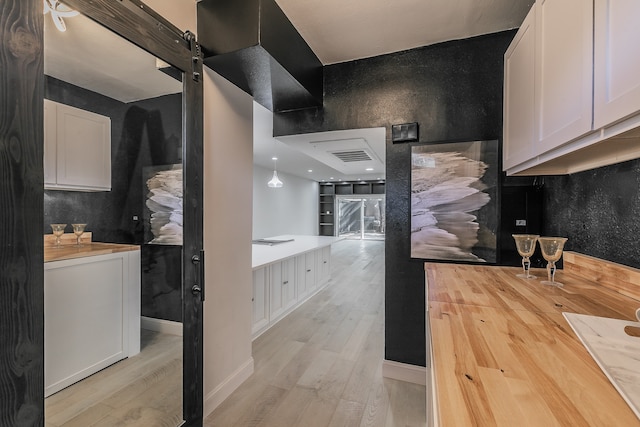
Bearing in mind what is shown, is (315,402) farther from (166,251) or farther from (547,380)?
(547,380)

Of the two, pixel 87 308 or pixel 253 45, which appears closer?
pixel 87 308

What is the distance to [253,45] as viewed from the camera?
151cm

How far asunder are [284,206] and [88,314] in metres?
7.11

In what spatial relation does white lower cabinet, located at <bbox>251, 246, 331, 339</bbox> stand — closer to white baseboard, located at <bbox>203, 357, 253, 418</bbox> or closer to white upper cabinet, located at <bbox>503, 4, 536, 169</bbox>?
white baseboard, located at <bbox>203, 357, 253, 418</bbox>

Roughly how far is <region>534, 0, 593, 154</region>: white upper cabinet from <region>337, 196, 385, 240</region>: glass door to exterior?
9738 mm

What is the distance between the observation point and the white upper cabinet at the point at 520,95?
140cm

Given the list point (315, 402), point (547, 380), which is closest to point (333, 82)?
point (547, 380)

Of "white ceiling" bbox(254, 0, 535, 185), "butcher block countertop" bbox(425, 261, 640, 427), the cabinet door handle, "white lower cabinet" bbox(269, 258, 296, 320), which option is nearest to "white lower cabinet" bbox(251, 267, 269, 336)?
"white lower cabinet" bbox(269, 258, 296, 320)

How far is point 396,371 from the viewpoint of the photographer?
7.29 feet

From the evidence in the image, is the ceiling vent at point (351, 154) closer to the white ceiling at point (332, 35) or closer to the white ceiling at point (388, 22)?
the white ceiling at point (332, 35)

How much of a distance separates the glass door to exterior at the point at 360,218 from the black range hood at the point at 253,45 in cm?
919

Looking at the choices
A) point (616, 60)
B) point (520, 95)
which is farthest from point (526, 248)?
point (616, 60)

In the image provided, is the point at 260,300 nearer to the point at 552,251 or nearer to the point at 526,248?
the point at 526,248

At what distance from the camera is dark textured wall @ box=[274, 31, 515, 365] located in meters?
2.02
